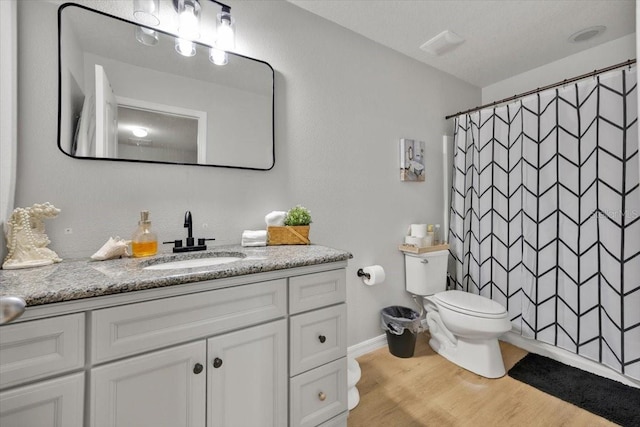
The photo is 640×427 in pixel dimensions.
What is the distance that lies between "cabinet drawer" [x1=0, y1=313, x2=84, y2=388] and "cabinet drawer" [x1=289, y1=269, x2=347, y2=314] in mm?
641

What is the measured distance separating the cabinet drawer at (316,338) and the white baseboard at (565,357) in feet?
5.77

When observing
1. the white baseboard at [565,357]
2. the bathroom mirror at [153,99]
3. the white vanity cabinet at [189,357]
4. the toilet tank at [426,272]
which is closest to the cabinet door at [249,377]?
the white vanity cabinet at [189,357]

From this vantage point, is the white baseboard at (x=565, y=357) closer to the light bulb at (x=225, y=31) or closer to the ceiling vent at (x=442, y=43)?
the ceiling vent at (x=442, y=43)

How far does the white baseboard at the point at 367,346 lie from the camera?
196 cm

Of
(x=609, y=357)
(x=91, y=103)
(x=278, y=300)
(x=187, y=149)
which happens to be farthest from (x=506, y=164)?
(x=91, y=103)

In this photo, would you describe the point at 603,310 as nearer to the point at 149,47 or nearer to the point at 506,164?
the point at 506,164

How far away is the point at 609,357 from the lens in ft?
5.50

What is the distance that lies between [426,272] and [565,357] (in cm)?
106

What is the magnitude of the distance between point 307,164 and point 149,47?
38.9 inches

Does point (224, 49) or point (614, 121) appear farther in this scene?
point (614, 121)

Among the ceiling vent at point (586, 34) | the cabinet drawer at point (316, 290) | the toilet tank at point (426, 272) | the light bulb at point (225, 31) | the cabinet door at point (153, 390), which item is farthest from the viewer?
the toilet tank at point (426, 272)

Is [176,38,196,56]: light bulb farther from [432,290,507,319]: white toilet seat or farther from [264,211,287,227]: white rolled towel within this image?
[432,290,507,319]: white toilet seat

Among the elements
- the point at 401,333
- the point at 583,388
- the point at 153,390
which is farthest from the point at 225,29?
the point at 583,388

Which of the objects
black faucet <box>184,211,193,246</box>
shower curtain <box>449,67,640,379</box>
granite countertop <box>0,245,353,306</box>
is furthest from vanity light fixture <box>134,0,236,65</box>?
shower curtain <box>449,67,640,379</box>
